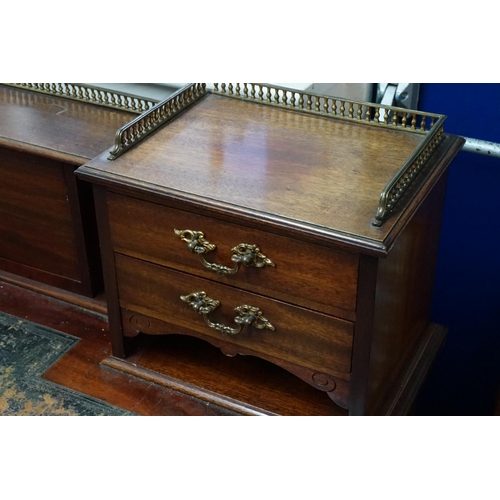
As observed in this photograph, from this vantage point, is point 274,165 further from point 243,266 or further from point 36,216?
point 36,216

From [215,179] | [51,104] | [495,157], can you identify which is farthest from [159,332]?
[495,157]

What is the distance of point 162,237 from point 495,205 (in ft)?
2.56

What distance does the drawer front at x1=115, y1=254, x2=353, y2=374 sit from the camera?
1042 mm

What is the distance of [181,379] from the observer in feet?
4.04

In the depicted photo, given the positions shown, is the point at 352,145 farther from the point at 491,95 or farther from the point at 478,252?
the point at 478,252

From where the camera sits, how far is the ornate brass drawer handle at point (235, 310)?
1.08 meters

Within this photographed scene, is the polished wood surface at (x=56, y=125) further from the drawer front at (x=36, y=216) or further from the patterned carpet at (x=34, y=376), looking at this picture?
the patterned carpet at (x=34, y=376)

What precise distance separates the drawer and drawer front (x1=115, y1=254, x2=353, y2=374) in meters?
0.02

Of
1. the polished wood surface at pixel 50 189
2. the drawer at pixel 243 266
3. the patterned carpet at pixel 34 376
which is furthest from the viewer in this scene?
the polished wood surface at pixel 50 189

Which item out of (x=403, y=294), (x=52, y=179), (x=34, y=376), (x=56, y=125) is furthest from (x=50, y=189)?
(x=403, y=294)

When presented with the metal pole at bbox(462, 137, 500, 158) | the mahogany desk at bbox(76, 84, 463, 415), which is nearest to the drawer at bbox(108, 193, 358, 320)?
the mahogany desk at bbox(76, 84, 463, 415)

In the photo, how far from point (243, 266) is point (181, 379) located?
0.29m

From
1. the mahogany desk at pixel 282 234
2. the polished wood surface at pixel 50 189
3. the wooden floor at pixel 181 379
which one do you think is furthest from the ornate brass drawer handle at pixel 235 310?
the polished wood surface at pixel 50 189

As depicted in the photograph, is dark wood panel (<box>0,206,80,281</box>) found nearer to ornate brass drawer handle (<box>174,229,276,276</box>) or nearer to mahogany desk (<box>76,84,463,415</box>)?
mahogany desk (<box>76,84,463,415</box>)
